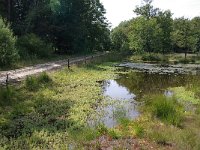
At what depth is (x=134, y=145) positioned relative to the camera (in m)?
13.4

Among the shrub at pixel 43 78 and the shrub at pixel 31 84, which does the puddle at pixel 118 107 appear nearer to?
the shrub at pixel 43 78

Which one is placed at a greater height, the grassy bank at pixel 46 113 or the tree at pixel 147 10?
the tree at pixel 147 10

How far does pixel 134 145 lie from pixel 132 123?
3026 mm

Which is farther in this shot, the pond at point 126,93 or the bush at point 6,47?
the bush at point 6,47

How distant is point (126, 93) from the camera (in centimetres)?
2822

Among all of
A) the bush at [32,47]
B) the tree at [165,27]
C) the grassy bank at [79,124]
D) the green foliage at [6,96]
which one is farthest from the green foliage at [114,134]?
the tree at [165,27]

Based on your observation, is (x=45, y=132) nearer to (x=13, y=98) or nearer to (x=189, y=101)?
(x=13, y=98)

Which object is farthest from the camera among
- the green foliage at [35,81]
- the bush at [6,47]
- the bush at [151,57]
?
the bush at [151,57]

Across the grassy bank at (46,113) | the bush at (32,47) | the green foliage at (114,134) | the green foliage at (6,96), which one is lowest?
the green foliage at (114,134)

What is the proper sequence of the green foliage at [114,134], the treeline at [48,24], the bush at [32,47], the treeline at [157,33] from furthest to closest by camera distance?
the treeline at [157,33] → the treeline at [48,24] → the bush at [32,47] → the green foliage at [114,134]

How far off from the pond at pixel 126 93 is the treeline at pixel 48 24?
17.7 meters

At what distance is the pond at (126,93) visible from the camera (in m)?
18.9

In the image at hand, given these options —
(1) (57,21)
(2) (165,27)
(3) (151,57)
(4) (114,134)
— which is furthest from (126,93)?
(2) (165,27)

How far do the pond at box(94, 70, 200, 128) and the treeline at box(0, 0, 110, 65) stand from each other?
1773 centimetres
